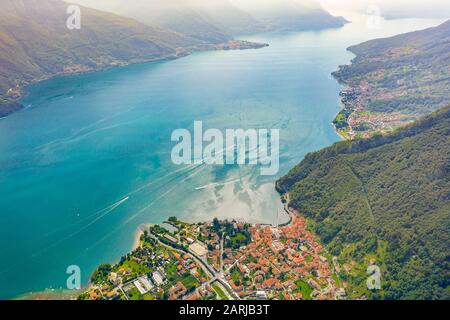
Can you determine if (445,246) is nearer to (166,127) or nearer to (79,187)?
(79,187)

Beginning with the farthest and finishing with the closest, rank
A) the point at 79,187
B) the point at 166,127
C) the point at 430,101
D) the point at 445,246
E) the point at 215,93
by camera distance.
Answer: the point at 215,93
the point at 430,101
the point at 166,127
the point at 79,187
the point at 445,246

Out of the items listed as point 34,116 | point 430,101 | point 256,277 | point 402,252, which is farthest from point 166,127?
point 430,101

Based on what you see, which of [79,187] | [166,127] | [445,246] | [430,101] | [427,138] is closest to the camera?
[445,246]

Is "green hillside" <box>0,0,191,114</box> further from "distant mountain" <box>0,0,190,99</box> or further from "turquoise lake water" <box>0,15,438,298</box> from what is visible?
"turquoise lake water" <box>0,15,438,298</box>

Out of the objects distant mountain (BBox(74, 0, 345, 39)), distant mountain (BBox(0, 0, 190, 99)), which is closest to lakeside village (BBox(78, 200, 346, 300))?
distant mountain (BBox(0, 0, 190, 99))


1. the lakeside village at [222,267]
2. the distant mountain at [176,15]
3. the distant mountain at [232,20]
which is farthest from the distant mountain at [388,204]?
the distant mountain at [232,20]

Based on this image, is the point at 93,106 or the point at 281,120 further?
the point at 93,106

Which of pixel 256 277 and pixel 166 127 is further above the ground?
pixel 166 127
